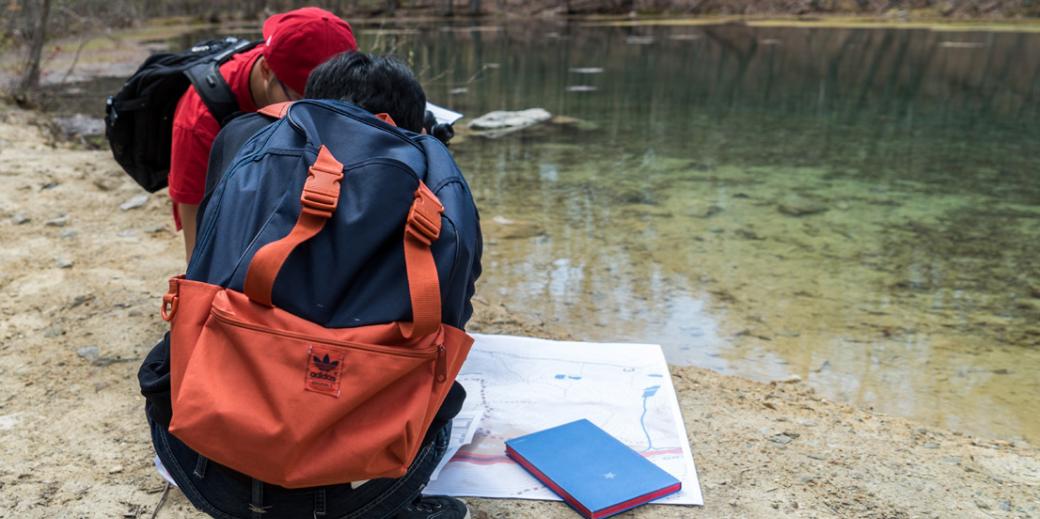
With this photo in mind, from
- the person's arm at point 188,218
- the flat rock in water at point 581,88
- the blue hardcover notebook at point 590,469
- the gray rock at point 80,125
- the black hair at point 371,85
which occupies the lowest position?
the flat rock in water at point 581,88

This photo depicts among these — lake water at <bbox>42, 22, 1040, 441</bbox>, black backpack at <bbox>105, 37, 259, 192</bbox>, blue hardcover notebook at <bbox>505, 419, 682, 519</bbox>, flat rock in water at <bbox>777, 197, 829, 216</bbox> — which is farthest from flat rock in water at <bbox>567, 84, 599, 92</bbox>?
blue hardcover notebook at <bbox>505, 419, 682, 519</bbox>

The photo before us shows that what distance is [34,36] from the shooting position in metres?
6.36

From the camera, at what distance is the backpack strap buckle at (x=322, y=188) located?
43.3 inches

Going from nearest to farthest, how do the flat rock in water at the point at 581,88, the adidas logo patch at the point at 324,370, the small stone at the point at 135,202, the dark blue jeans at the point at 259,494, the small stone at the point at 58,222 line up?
the adidas logo patch at the point at 324,370
the dark blue jeans at the point at 259,494
the small stone at the point at 58,222
the small stone at the point at 135,202
the flat rock in water at the point at 581,88

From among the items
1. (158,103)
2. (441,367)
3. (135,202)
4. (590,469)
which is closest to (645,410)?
(590,469)

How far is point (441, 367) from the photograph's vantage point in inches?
45.7

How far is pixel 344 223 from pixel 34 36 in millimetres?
6399

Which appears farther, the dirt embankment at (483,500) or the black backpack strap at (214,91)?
the black backpack strap at (214,91)

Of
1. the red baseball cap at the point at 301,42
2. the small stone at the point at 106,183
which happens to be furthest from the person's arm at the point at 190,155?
the small stone at the point at 106,183

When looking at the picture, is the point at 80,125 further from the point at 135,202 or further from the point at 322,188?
the point at 322,188

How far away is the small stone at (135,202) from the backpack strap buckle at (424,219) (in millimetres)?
3063

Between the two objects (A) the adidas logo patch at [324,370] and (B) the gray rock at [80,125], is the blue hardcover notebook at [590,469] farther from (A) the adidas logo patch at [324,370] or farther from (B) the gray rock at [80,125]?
(B) the gray rock at [80,125]

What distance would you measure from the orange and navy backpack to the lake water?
1863 millimetres

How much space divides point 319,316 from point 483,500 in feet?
2.27
